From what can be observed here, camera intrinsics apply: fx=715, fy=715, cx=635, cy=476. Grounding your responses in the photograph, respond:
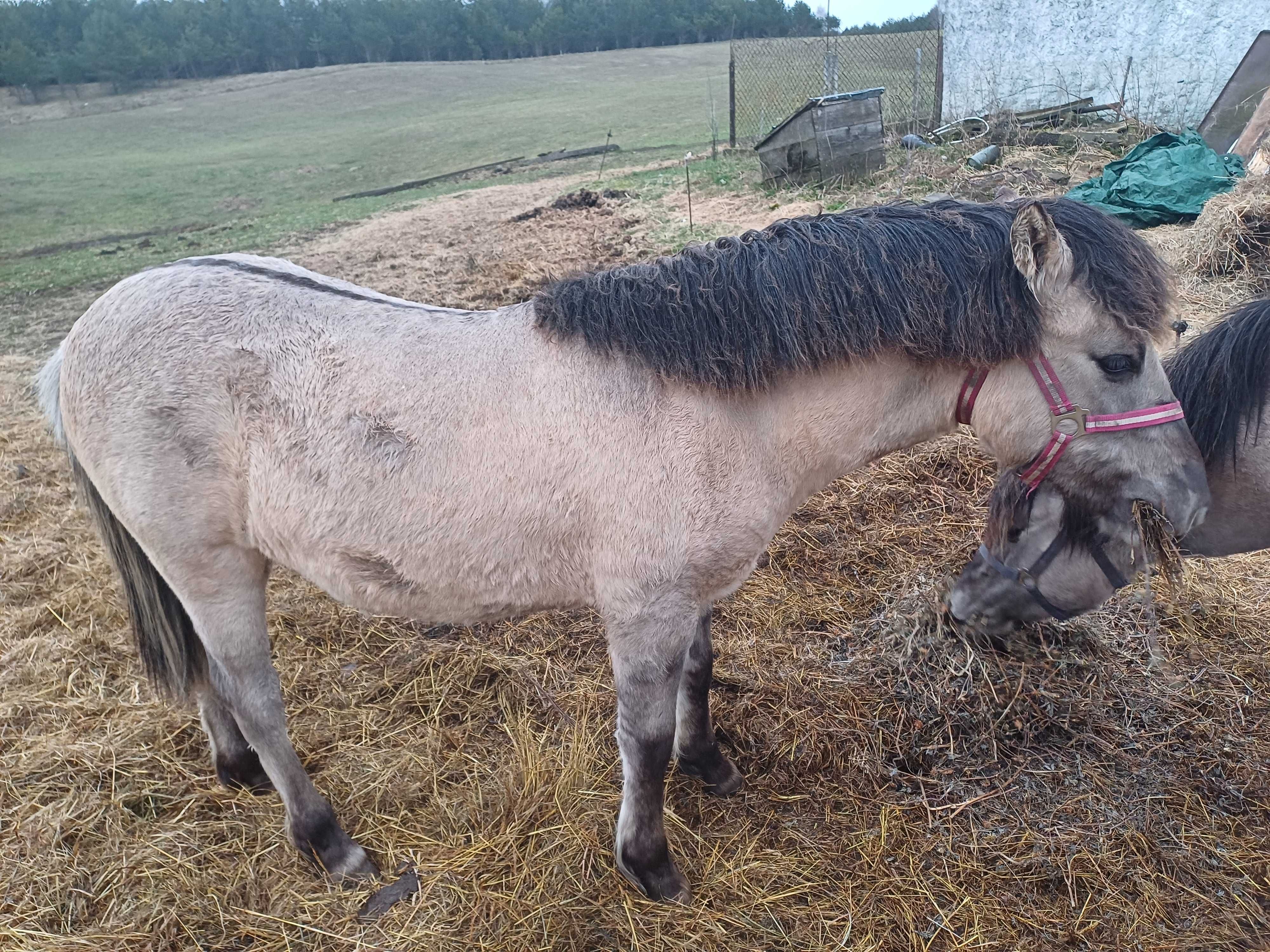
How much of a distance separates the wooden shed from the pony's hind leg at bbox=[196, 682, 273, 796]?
33.0ft

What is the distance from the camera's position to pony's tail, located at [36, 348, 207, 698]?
2.33 meters

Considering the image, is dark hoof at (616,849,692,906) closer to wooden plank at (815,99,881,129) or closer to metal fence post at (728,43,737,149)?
wooden plank at (815,99,881,129)

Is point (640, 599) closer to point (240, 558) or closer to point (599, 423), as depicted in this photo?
point (599, 423)

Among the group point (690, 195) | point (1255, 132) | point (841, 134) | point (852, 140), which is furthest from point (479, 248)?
point (1255, 132)

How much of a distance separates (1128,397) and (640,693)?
1518mm

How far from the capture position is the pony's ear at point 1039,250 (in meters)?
1.65

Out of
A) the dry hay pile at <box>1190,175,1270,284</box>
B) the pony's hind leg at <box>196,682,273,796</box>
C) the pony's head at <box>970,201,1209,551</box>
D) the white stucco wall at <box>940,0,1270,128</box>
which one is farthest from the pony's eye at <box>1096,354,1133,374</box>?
the white stucco wall at <box>940,0,1270,128</box>

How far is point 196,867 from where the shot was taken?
7.92 ft

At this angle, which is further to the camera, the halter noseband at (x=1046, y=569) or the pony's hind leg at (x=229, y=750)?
the pony's hind leg at (x=229, y=750)

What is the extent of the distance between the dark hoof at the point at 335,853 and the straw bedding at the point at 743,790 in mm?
59

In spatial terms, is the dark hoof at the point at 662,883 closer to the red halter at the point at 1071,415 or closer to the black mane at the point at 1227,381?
the red halter at the point at 1071,415

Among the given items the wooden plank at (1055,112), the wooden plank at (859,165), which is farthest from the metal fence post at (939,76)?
the wooden plank at (859,165)

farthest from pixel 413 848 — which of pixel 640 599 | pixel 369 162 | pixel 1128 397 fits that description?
pixel 369 162

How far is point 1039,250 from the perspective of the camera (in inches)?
68.5
